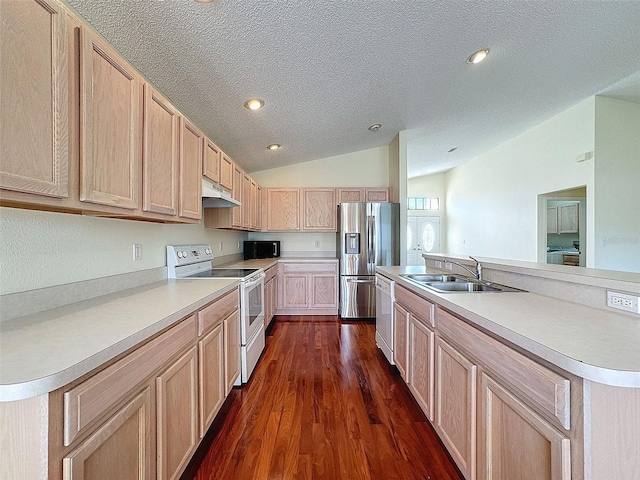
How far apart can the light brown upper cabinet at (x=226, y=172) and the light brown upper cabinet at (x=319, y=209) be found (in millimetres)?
1947

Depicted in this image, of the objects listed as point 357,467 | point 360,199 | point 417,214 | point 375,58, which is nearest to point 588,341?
point 357,467

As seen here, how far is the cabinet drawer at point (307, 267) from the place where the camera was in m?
4.51

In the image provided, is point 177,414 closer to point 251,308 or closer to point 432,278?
point 251,308

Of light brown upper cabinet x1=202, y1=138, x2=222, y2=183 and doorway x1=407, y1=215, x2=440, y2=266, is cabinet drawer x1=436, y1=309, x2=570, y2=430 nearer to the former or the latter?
light brown upper cabinet x1=202, y1=138, x2=222, y2=183

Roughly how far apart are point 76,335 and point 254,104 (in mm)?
2282

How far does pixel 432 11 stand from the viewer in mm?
1885

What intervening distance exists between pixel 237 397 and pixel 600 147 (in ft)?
18.2

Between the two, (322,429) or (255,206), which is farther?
(255,206)

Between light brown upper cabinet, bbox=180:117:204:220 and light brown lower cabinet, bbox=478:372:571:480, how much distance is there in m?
1.94

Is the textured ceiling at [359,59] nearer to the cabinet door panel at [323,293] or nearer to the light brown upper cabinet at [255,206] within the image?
the light brown upper cabinet at [255,206]

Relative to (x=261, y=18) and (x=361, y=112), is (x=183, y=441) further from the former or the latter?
(x=361, y=112)

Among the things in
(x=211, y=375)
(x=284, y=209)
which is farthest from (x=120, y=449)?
(x=284, y=209)

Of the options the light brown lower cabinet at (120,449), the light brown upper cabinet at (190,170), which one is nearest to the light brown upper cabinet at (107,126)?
the light brown upper cabinet at (190,170)

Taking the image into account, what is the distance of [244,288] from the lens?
235 cm
